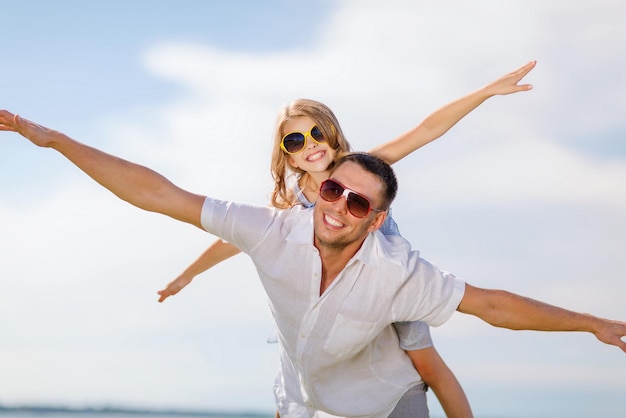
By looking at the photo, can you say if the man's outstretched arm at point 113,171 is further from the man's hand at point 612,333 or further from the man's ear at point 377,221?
the man's hand at point 612,333

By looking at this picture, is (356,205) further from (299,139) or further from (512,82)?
(512,82)

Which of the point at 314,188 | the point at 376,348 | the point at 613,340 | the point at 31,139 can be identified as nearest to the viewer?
the point at 31,139

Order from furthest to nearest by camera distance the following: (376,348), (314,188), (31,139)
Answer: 1. (314,188)
2. (376,348)
3. (31,139)

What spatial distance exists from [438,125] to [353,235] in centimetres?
186

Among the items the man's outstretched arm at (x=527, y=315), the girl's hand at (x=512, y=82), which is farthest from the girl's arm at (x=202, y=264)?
the girl's hand at (x=512, y=82)

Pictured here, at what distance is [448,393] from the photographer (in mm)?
5945

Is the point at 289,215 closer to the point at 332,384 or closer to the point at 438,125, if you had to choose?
the point at 332,384

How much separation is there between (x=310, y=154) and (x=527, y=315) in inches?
89.7

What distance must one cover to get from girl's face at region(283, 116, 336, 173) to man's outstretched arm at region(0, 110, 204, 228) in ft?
5.50

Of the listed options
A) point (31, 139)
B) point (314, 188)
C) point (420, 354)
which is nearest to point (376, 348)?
point (420, 354)

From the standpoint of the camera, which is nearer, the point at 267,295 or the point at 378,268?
the point at 378,268

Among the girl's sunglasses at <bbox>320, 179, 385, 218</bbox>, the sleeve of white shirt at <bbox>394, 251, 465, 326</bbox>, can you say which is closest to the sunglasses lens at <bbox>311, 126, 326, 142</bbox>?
the girl's sunglasses at <bbox>320, 179, 385, 218</bbox>

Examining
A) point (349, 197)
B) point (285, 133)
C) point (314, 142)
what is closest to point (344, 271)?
point (349, 197)

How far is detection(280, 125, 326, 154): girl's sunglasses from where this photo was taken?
6719mm
